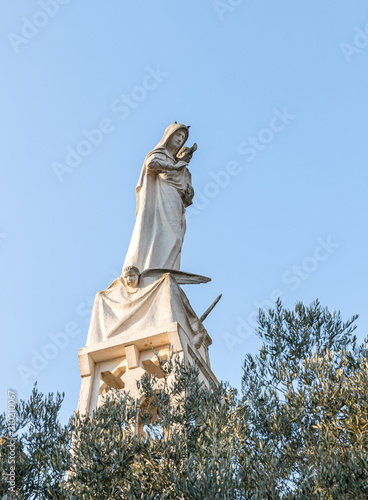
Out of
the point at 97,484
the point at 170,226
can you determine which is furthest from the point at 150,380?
the point at 170,226

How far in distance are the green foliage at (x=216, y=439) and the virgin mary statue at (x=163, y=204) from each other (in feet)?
11.3

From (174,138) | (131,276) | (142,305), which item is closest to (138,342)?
(142,305)

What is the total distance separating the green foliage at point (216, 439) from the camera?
6879 mm

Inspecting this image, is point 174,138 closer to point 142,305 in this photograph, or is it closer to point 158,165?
point 158,165

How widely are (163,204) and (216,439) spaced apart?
22.2 feet

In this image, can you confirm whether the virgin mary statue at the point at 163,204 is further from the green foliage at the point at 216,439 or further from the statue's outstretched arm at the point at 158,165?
the green foliage at the point at 216,439

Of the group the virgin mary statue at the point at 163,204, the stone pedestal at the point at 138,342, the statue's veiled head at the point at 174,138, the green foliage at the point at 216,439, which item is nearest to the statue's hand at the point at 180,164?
the virgin mary statue at the point at 163,204

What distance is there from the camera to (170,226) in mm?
13055

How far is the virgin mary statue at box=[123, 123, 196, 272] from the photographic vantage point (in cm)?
1252

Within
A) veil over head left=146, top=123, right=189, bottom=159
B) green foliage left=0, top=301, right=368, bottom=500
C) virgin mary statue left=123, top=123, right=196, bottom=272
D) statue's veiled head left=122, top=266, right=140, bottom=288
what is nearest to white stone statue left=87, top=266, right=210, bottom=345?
statue's veiled head left=122, top=266, right=140, bottom=288

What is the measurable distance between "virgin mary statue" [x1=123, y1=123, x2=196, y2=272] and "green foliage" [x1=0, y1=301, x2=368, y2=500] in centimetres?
343

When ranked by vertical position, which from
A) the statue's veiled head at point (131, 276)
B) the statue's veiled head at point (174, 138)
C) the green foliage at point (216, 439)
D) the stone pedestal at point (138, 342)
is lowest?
the green foliage at point (216, 439)

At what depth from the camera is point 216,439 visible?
7.43 metres

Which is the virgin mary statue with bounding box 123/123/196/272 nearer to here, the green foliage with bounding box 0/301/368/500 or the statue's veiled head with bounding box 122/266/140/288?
the statue's veiled head with bounding box 122/266/140/288
